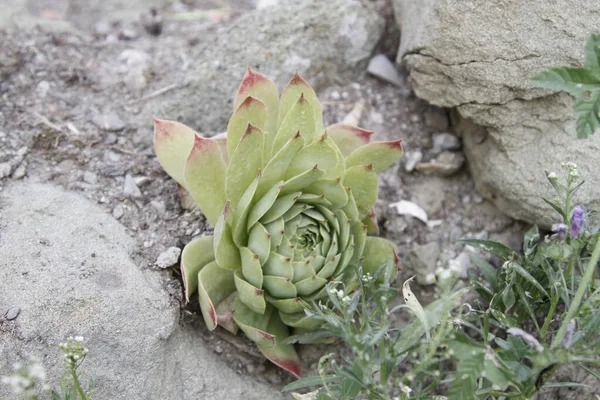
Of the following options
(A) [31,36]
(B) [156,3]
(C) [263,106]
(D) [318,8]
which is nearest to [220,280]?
(C) [263,106]

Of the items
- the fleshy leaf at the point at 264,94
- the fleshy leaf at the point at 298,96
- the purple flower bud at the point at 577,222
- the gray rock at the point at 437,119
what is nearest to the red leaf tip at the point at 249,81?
the fleshy leaf at the point at 264,94

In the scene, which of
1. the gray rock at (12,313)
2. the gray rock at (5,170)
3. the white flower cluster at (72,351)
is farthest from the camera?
the gray rock at (5,170)

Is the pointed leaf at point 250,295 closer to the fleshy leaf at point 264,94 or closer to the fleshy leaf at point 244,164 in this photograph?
the fleshy leaf at point 244,164

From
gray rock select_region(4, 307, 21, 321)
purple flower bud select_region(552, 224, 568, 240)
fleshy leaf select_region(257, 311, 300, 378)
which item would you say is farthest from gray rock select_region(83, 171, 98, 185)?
purple flower bud select_region(552, 224, 568, 240)

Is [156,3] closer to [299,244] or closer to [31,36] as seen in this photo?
[31,36]

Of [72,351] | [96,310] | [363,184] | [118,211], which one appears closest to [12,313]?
[96,310]

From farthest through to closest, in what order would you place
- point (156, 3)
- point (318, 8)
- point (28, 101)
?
point (156, 3) < point (318, 8) < point (28, 101)

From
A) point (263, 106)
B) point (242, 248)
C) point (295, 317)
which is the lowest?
point (295, 317)
